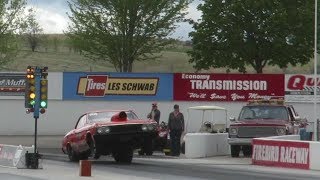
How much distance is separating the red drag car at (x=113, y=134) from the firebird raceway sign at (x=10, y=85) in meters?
18.7

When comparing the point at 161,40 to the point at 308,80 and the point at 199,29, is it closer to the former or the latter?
the point at 199,29

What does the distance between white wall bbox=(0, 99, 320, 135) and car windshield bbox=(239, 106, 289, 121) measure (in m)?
13.8

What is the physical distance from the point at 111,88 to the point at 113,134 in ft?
66.2

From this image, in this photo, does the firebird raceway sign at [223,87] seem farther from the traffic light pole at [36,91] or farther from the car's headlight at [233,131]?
the traffic light pole at [36,91]

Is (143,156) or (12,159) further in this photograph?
(143,156)

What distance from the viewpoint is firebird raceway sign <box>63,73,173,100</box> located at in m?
42.8

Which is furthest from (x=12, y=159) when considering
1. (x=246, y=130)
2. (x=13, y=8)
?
(x=13, y=8)

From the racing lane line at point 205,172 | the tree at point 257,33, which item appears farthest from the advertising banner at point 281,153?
the tree at point 257,33

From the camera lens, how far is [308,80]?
42188 millimetres

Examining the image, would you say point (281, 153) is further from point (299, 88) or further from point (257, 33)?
point (257, 33)

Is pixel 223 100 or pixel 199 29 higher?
pixel 199 29

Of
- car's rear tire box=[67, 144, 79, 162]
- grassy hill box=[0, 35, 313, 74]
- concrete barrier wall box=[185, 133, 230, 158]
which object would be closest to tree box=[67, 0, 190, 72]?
grassy hill box=[0, 35, 313, 74]

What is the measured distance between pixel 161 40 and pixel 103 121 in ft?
103

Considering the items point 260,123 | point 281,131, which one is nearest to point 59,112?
point 260,123
